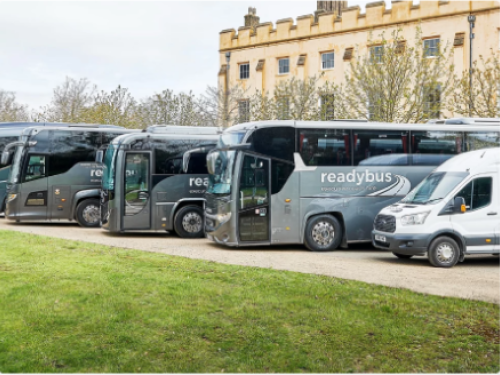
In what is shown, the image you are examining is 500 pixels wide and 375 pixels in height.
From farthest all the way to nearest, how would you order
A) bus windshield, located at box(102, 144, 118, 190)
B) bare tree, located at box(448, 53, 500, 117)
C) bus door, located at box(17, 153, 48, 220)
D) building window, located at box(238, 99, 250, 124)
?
building window, located at box(238, 99, 250, 124), bare tree, located at box(448, 53, 500, 117), bus door, located at box(17, 153, 48, 220), bus windshield, located at box(102, 144, 118, 190)

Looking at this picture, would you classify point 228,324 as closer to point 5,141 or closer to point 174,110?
point 5,141

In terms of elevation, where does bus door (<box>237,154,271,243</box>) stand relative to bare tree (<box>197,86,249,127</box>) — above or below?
below

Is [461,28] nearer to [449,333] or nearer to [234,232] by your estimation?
[234,232]

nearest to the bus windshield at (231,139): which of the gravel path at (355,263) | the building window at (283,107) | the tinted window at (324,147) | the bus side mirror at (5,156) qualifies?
the tinted window at (324,147)

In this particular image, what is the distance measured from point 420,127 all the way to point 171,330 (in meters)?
12.5

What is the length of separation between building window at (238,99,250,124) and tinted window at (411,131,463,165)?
65.7 feet

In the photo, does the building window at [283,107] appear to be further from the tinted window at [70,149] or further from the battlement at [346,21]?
the tinted window at [70,149]

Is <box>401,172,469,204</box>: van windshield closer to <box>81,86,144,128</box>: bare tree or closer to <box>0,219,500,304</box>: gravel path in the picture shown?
<box>0,219,500,304</box>: gravel path

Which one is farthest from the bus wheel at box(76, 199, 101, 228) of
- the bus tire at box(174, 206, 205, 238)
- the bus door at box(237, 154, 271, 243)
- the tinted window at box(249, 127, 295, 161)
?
the tinted window at box(249, 127, 295, 161)

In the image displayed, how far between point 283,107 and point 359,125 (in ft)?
60.3

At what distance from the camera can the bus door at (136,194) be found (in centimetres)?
2128

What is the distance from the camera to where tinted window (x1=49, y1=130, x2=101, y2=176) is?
81.4ft

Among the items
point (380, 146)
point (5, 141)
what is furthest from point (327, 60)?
point (380, 146)

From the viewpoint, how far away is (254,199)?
1822 cm
